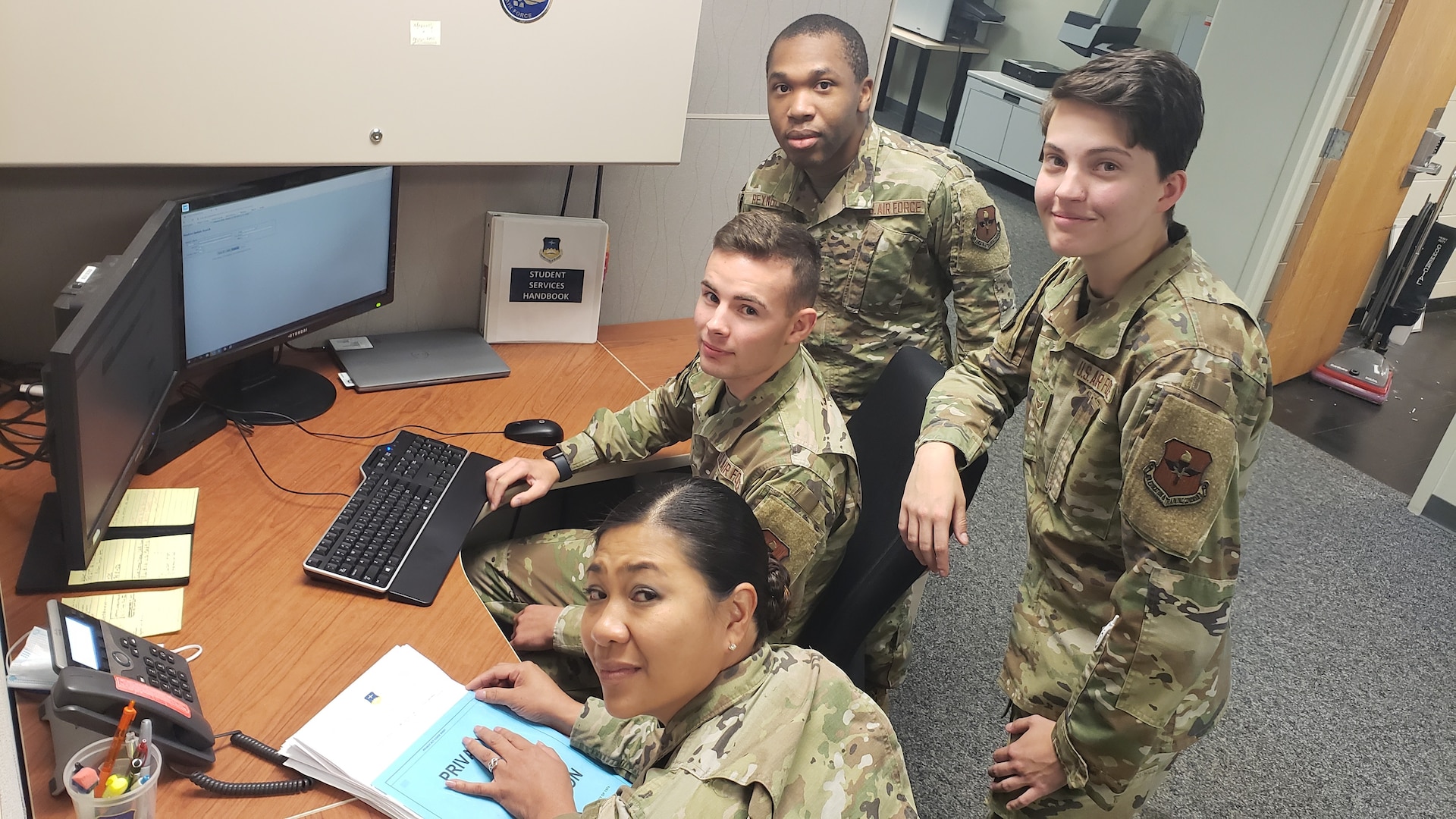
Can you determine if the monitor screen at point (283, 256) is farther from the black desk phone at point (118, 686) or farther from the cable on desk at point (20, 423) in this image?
the black desk phone at point (118, 686)

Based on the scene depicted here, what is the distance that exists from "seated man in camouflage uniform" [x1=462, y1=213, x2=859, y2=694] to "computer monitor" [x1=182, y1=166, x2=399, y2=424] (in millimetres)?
482

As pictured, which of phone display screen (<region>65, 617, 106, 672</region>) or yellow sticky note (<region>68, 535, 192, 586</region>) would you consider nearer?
phone display screen (<region>65, 617, 106, 672</region>)

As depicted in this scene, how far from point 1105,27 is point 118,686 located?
6315mm

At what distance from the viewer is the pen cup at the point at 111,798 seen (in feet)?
3.28

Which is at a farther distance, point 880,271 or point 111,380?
point 880,271

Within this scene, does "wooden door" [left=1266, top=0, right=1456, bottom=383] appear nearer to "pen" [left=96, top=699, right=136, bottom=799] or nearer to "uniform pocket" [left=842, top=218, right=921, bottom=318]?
"uniform pocket" [left=842, top=218, right=921, bottom=318]

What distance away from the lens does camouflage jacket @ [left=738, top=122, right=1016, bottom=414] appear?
208 centimetres

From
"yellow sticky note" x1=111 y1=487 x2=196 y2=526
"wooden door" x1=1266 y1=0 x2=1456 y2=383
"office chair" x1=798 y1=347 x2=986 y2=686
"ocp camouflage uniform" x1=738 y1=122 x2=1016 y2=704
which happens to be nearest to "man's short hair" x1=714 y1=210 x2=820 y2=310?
"office chair" x1=798 y1=347 x2=986 y2=686

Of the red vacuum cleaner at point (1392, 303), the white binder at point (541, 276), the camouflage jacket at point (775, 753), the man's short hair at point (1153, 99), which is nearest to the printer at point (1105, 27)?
the red vacuum cleaner at point (1392, 303)

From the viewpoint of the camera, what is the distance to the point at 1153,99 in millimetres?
1147

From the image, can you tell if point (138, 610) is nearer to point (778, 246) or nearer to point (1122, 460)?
point (778, 246)

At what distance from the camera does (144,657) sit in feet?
3.95

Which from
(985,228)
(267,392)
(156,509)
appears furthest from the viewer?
(985,228)

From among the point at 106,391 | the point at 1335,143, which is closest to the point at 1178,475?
the point at 106,391
